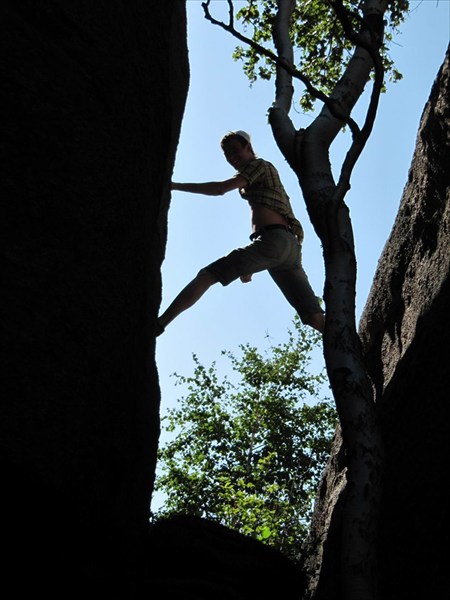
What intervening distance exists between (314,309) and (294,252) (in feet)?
1.81

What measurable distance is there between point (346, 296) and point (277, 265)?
1991 millimetres

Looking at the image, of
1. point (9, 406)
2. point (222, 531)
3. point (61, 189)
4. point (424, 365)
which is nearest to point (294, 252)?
point (424, 365)

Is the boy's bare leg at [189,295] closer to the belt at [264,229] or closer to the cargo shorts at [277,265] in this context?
the cargo shorts at [277,265]

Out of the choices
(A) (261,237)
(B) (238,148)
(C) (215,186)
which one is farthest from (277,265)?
(B) (238,148)

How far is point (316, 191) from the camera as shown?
506 cm

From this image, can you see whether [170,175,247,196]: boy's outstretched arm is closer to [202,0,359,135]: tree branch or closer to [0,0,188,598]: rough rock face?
[202,0,359,135]: tree branch

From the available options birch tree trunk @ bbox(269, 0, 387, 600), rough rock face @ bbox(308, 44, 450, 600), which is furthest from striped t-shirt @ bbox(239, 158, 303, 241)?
rough rock face @ bbox(308, 44, 450, 600)

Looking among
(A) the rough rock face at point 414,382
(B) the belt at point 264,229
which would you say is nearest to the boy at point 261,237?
(B) the belt at point 264,229

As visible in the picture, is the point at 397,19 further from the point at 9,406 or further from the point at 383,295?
the point at 9,406

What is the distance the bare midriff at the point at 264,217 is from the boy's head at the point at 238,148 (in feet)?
1.41

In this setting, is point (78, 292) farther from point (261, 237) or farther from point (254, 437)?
point (254, 437)

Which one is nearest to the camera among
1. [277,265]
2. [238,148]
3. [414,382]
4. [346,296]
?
[414,382]

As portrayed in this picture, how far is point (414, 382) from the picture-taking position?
13.9 feet

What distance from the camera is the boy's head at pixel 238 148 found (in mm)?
6570
